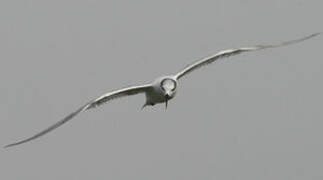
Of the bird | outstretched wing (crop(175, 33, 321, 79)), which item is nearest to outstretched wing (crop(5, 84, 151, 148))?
the bird

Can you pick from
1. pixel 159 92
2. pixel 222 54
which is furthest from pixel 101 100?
pixel 222 54

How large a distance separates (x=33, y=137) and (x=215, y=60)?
24.7 feet

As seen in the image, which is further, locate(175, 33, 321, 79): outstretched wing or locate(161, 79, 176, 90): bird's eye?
locate(175, 33, 321, 79): outstretched wing

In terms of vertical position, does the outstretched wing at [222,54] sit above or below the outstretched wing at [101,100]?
above

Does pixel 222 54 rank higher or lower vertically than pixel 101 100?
higher

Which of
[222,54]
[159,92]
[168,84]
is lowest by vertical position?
[159,92]

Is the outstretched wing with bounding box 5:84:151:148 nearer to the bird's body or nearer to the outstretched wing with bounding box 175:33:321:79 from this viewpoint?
the bird's body

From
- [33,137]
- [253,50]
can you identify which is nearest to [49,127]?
[33,137]

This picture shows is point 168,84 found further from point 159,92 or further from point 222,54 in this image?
point 222,54

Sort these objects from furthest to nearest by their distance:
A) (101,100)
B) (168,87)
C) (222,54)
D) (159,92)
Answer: (222,54), (159,92), (168,87), (101,100)

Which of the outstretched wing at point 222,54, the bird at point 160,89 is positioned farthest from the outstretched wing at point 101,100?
the outstretched wing at point 222,54

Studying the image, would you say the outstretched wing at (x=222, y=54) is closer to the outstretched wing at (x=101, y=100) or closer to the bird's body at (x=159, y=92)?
the bird's body at (x=159, y=92)

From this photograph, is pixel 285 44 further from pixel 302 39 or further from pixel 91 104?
pixel 91 104

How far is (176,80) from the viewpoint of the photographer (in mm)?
32125
